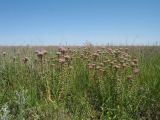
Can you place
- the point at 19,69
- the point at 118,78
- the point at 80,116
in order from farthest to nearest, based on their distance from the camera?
the point at 19,69 → the point at 118,78 → the point at 80,116

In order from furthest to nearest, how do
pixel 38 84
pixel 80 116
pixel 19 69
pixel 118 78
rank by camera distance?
pixel 19 69 < pixel 38 84 < pixel 118 78 < pixel 80 116

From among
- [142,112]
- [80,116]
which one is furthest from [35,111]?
[142,112]

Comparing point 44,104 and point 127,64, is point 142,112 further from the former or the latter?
point 44,104

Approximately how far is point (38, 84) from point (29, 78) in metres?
0.31

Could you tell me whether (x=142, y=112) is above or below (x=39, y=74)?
below

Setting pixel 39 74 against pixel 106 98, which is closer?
pixel 106 98

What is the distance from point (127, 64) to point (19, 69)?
6.64ft

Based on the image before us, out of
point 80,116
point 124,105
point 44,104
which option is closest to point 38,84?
point 44,104

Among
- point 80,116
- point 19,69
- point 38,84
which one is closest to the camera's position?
point 80,116

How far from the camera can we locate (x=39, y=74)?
529 cm

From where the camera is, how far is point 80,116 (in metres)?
4.48

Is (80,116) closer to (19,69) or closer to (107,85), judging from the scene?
(107,85)

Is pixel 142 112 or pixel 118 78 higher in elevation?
pixel 118 78

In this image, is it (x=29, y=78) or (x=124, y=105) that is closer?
(x=124, y=105)
